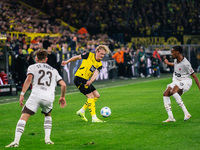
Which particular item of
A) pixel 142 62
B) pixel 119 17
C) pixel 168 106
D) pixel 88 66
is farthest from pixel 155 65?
pixel 168 106

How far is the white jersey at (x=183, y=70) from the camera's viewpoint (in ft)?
35.7

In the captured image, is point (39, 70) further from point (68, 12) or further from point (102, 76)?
point (68, 12)

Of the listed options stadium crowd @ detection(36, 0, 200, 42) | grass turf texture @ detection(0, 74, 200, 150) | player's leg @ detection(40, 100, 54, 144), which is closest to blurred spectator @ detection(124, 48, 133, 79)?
stadium crowd @ detection(36, 0, 200, 42)

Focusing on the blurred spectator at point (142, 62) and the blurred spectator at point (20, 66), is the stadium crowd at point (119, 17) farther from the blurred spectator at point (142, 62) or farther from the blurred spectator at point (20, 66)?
the blurred spectator at point (20, 66)

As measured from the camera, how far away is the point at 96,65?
36.6ft

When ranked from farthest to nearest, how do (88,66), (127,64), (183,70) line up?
(127,64) < (88,66) < (183,70)

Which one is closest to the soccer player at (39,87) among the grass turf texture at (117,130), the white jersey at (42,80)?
the white jersey at (42,80)

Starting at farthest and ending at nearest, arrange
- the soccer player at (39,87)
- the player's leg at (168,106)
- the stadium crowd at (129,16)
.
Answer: the stadium crowd at (129,16) < the player's leg at (168,106) < the soccer player at (39,87)

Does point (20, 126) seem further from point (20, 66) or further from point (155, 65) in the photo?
point (155, 65)

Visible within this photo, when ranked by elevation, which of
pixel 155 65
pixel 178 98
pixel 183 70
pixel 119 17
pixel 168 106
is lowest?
pixel 155 65

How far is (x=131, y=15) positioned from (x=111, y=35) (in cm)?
384

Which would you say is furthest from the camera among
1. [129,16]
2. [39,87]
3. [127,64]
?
[129,16]

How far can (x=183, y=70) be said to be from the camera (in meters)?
10.9

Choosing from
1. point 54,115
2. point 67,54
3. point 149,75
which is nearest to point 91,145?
point 54,115
